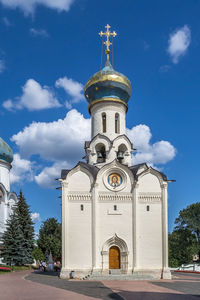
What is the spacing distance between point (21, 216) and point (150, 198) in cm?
1312

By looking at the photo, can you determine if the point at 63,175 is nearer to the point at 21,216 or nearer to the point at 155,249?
the point at 155,249

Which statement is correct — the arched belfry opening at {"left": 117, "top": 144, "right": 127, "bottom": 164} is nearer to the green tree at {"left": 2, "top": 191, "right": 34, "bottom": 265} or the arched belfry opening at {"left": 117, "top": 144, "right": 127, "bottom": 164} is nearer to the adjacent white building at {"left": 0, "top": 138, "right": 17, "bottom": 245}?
the green tree at {"left": 2, "top": 191, "right": 34, "bottom": 265}

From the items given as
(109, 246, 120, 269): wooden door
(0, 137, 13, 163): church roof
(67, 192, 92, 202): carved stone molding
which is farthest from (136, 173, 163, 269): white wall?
(0, 137, 13, 163): church roof

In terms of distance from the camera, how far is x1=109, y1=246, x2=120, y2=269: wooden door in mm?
17156

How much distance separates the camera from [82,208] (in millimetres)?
17391

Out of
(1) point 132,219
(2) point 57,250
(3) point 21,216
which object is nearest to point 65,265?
(1) point 132,219

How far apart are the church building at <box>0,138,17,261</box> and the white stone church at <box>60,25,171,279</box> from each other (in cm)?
1289

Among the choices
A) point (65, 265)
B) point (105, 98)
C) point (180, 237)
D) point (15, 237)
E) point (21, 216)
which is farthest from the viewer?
point (180, 237)

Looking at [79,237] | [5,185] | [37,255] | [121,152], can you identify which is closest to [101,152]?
[121,152]

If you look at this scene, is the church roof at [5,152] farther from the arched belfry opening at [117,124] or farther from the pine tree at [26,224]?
the arched belfry opening at [117,124]

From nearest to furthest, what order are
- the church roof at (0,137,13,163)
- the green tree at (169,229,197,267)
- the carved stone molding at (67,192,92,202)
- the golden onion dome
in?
the carved stone molding at (67,192,92,202), the golden onion dome, the church roof at (0,137,13,163), the green tree at (169,229,197,267)

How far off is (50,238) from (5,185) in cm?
713

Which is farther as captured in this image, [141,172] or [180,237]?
[180,237]

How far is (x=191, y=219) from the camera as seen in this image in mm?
30641
